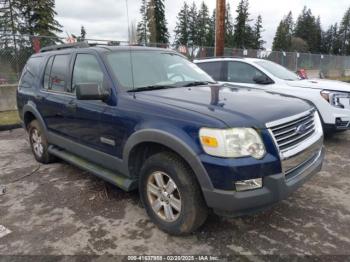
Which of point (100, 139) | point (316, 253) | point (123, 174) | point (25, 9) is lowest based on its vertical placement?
point (316, 253)

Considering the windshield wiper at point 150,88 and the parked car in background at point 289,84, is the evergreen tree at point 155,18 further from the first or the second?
the windshield wiper at point 150,88

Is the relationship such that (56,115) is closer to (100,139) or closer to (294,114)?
(100,139)

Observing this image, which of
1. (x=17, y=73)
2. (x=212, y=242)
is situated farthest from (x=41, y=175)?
(x=17, y=73)

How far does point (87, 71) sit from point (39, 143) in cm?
202

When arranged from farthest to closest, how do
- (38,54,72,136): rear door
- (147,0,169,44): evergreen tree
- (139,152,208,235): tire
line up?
(147,0,169,44): evergreen tree, (38,54,72,136): rear door, (139,152,208,235): tire

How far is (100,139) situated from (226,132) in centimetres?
172

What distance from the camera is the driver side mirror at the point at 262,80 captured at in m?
6.43

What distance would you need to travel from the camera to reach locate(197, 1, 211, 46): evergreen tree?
6850cm

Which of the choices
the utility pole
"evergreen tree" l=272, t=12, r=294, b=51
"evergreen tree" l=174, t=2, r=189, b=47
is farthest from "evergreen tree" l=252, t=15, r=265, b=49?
the utility pole

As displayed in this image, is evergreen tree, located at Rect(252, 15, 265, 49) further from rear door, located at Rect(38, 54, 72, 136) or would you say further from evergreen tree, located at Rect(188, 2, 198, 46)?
rear door, located at Rect(38, 54, 72, 136)

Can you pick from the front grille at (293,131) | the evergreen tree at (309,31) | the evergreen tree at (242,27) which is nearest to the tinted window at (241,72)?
A: the front grille at (293,131)

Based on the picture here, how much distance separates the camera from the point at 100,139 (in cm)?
371

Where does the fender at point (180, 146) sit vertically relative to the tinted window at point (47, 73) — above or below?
below

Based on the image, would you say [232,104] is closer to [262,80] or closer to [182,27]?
[262,80]
